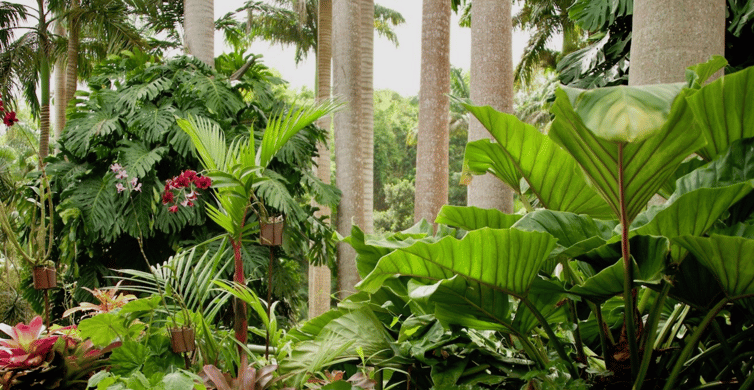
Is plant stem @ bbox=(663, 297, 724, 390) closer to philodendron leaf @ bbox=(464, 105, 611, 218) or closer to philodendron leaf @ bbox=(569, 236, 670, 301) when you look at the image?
philodendron leaf @ bbox=(569, 236, 670, 301)

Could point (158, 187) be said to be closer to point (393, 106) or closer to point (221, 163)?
point (221, 163)

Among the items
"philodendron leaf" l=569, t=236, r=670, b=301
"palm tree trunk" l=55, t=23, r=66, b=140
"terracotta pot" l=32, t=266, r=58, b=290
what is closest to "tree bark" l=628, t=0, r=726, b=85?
"philodendron leaf" l=569, t=236, r=670, b=301

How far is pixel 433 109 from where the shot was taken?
19.3 feet

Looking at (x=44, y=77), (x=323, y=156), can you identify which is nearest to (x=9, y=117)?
(x=323, y=156)

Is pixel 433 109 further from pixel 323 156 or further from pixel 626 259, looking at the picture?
pixel 626 259

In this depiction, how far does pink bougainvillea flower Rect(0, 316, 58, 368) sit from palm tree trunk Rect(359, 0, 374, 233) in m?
4.82

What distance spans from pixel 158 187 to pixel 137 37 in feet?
17.2

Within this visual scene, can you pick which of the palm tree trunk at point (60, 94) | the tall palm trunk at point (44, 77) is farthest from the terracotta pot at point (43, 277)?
the palm tree trunk at point (60, 94)

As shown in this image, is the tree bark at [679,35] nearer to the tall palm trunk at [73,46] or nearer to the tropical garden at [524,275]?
the tropical garden at [524,275]

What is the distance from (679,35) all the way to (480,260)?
0.99 meters

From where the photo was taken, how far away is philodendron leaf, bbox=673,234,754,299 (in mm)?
913

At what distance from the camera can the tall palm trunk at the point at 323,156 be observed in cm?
796

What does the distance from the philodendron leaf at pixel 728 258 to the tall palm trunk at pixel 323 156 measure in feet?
22.0

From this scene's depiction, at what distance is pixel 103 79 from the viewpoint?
16.1ft
